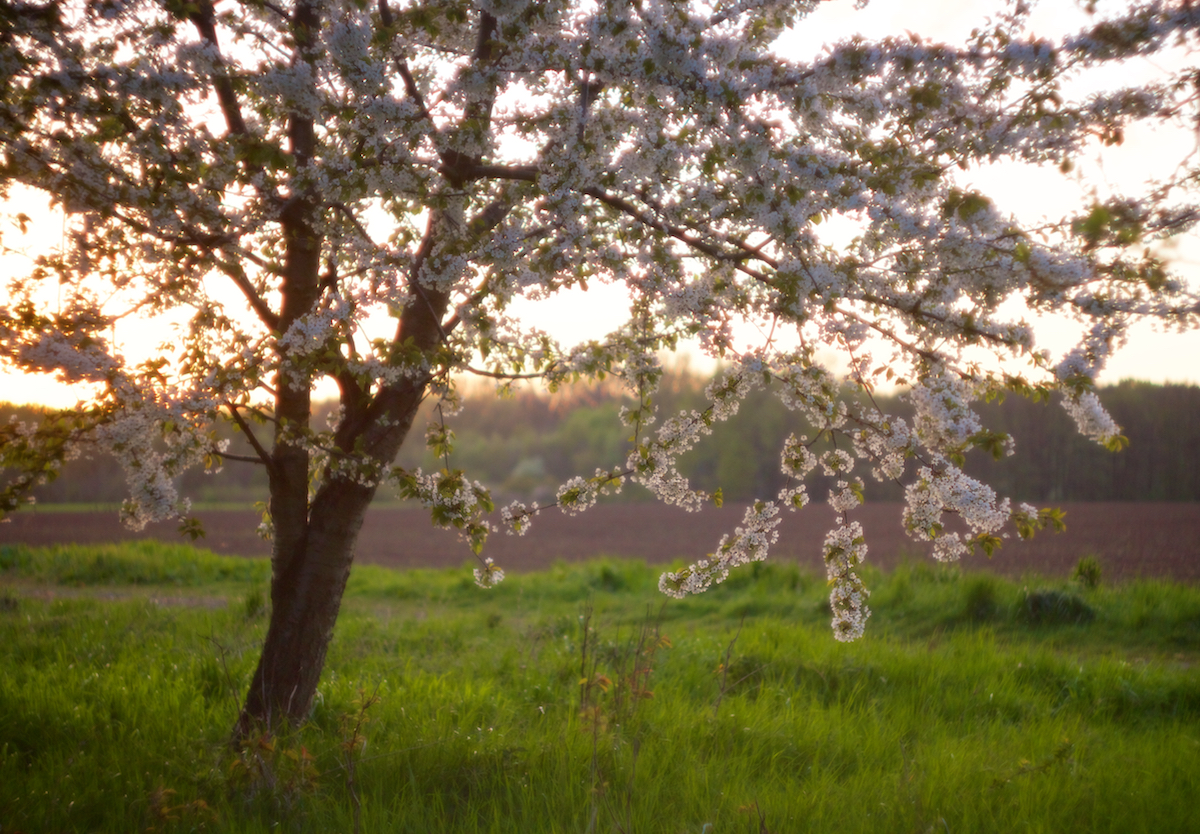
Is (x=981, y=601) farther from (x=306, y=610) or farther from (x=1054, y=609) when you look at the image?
(x=306, y=610)

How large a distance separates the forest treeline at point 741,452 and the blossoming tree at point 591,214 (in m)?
0.56

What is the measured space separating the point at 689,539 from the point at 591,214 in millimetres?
21582

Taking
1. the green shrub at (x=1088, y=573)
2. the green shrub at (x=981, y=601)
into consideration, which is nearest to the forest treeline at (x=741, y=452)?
the green shrub at (x=1088, y=573)

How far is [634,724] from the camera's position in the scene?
4.81 m

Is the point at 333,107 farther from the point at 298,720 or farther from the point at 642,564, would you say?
the point at 642,564

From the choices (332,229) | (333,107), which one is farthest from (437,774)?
(333,107)

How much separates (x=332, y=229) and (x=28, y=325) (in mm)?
1550

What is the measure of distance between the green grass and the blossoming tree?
854 mm

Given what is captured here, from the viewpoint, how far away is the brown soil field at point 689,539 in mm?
12406

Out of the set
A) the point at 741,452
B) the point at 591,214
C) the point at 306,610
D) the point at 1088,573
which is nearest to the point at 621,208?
the point at 591,214

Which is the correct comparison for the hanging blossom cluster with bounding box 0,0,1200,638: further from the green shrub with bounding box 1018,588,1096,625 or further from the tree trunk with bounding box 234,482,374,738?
the green shrub with bounding box 1018,588,1096,625

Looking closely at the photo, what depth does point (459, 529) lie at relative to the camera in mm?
3840

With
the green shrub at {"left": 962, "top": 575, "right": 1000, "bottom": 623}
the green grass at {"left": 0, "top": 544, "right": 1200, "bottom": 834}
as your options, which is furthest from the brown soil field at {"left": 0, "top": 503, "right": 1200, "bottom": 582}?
the green shrub at {"left": 962, "top": 575, "right": 1000, "bottom": 623}

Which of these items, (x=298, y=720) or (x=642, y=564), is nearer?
(x=298, y=720)
